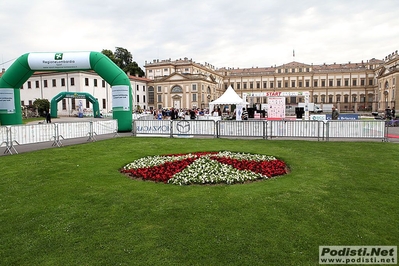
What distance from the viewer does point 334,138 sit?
50.6ft

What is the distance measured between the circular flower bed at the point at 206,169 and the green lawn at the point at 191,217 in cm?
41

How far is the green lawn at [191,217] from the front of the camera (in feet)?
12.8

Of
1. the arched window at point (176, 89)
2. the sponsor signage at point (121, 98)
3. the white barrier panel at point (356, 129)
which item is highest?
the arched window at point (176, 89)

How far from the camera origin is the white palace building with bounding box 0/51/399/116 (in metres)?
58.6

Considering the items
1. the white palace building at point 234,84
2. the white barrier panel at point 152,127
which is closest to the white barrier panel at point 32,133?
the white barrier panel at point 152,127

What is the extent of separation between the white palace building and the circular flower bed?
159 ft

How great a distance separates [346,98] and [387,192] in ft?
341

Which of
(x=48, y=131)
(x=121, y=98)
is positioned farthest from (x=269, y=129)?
(x=48, y=131)

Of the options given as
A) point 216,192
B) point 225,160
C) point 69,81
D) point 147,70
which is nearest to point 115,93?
point 225,160

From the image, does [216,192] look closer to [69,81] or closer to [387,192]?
[387,192]

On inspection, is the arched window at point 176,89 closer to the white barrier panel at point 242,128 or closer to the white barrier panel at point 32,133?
the white barrier panel at point 242,128

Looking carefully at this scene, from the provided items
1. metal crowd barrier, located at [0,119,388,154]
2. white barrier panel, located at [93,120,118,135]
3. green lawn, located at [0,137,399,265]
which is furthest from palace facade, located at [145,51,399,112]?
green lawn, located at [0,137,399,265]

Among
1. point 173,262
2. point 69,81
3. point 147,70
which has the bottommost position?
point 173,262

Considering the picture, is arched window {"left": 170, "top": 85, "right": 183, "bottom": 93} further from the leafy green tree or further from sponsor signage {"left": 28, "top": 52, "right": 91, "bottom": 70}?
sponsor signage {"left": 28, "top": 52, "right": 91, "bottom": 70}
